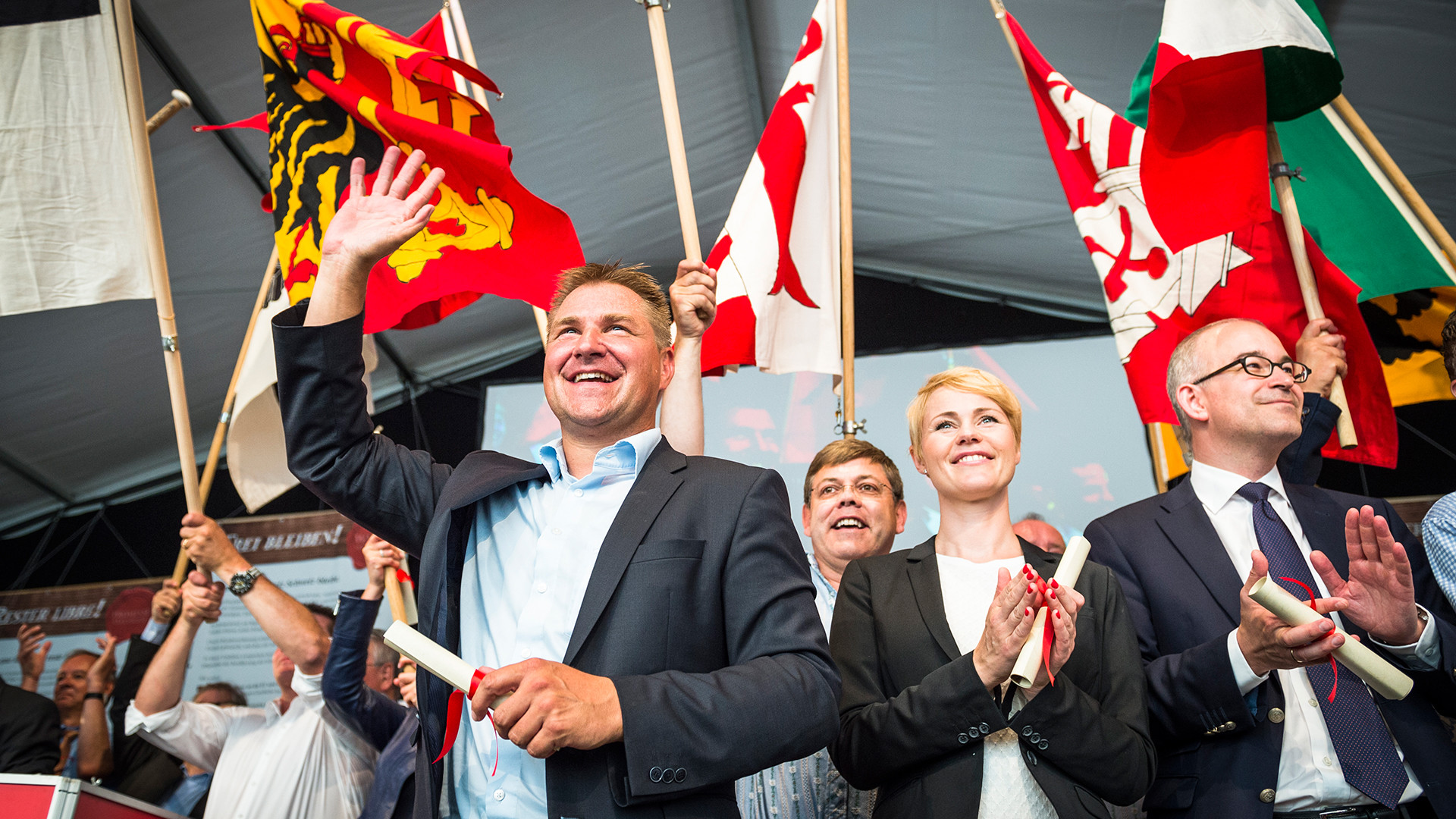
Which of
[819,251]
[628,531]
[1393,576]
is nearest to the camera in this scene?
[628,531]

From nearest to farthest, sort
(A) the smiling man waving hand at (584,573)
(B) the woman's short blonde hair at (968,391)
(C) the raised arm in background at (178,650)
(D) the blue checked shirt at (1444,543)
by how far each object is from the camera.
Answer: (A) the smiling man waving hand at (584,573) < (D) the blue checked shirt at (1444,543) < (B) the woman's short blonde hair at (968,391) < (C) the raised arm in background at (178,650)

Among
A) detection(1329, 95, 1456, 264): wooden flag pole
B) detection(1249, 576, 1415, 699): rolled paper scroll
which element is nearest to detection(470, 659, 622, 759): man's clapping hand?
detection(1249, 576, 1415, 699): rolled paper scroll

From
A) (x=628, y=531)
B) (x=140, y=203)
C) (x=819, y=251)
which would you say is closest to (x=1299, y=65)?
(x=819, y=251)

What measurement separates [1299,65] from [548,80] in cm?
362

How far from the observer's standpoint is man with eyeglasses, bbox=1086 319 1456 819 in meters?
1.80

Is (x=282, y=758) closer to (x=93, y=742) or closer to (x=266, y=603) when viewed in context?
(x=266, y=603)

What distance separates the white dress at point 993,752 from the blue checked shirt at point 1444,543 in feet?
2.89

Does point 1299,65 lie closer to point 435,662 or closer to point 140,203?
point 435,662

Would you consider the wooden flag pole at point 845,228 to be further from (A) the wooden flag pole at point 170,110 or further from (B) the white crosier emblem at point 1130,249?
(A) the wooden flag pole at point 170,110

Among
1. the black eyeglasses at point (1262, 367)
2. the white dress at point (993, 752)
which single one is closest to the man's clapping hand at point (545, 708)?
the white dress at point (993, 752)

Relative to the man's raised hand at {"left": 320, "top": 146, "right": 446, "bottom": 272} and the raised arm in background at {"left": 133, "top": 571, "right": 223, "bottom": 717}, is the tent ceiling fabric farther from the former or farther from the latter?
the man's raised hand at {"left": 320, "top": 146, "right": 446, "bottom": 272}

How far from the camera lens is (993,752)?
177 cm

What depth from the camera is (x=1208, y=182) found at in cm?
268

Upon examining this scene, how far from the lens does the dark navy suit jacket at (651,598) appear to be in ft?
4.21
